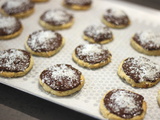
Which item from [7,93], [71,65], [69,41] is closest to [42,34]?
[69,41]

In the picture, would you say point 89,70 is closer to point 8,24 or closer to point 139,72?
point 139,72

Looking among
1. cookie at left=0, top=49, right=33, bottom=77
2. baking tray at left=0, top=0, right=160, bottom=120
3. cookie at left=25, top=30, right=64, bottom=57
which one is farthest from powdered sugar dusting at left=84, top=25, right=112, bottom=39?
cookie at left=0, top=49, right=33, bottom=77

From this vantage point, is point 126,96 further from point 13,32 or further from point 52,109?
point 13,32

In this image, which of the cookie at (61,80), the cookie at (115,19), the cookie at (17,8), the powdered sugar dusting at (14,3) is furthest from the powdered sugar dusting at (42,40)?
the cookie at (115,19)

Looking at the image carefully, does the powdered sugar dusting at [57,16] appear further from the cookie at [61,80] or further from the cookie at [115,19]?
the cookie at [61,80]

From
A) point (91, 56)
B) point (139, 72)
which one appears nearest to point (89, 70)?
point (91, 56)
